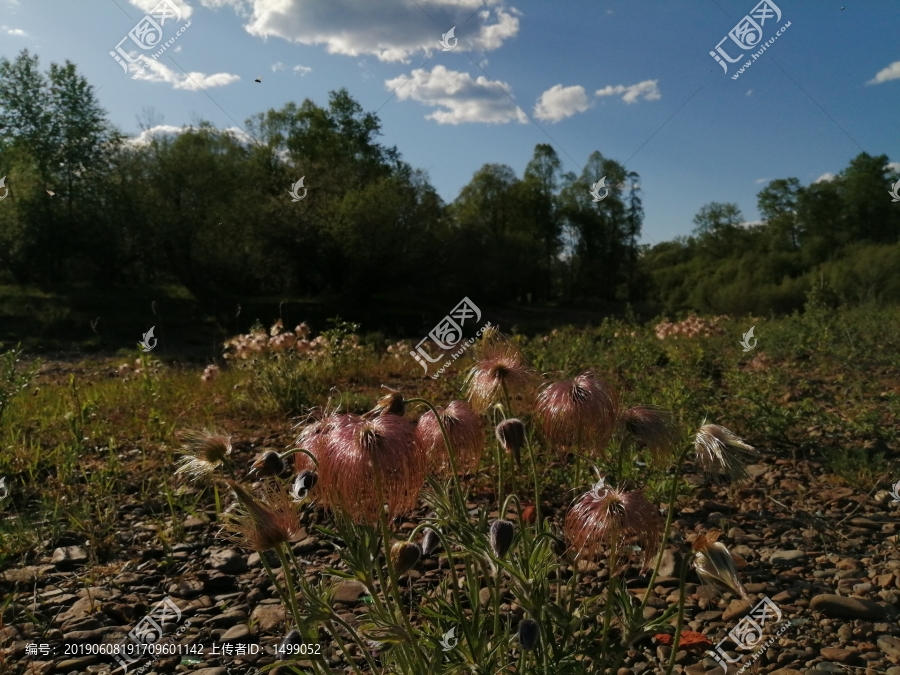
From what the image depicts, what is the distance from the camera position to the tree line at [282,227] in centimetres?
2042

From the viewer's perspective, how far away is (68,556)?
2.94m

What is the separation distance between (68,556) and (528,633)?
2542mm

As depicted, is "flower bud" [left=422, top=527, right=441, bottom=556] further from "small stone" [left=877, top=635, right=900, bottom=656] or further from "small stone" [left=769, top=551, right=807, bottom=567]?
"small stone" [left=769, top=551, right=807, bottom=567]

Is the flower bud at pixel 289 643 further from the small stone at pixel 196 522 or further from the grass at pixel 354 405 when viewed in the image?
the small stone at pixel 196 522

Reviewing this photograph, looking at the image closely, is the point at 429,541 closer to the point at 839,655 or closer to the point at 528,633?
the point at 528,633

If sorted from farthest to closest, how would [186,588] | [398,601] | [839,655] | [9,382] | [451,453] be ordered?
1. [9,382]
2. [186,588]
3. [839,655]
4. [451,453]
5. [398,601]

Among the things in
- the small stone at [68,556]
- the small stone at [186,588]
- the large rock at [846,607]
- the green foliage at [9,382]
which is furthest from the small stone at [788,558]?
the green foliage at [9,382]

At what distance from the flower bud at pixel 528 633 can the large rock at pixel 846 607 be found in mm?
1620

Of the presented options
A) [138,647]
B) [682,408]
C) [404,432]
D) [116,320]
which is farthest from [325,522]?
[116,320]

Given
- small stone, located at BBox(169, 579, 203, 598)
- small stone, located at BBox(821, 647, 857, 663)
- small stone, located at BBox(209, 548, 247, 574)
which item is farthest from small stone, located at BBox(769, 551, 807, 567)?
small stone, located at BBox(169, 579, 203, 598)

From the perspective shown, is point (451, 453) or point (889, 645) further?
point (889, 645)

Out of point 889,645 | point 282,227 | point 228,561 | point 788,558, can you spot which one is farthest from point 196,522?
point 282,227

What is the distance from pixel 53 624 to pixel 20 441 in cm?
245

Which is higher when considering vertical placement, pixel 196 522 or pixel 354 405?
pixel 354 405
